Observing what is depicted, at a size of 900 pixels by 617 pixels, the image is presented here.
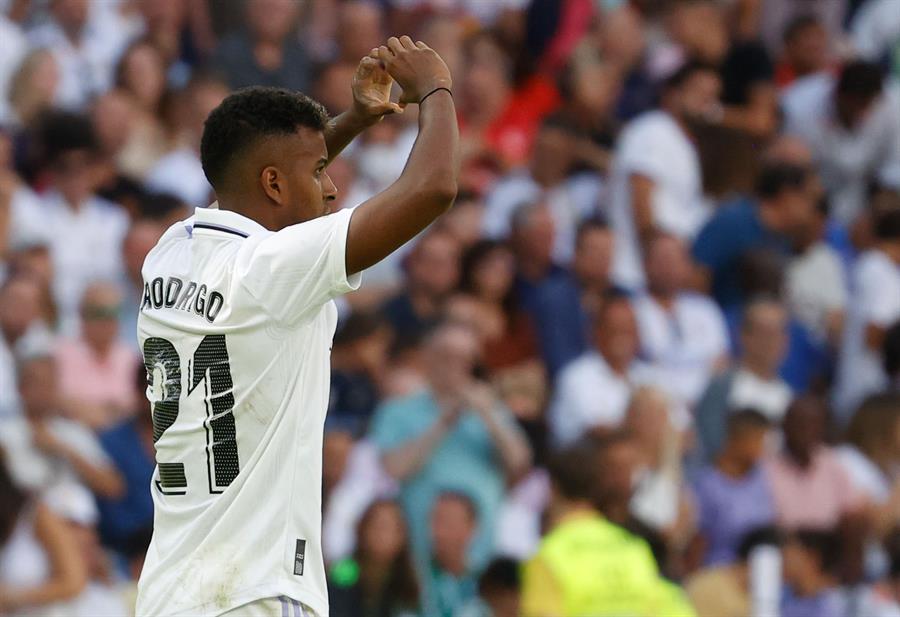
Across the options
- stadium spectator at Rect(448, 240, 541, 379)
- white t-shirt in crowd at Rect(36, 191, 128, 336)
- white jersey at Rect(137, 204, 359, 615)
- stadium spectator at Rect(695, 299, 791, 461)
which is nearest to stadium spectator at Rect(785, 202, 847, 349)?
stadium spectator at Rect(695, 299, 791, 461)

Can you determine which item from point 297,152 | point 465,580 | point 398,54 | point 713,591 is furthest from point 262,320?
point 713,591

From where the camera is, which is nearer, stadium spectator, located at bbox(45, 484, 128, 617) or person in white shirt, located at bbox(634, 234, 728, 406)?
stadium spectator, located at bbox(45, 484, 128, 617)

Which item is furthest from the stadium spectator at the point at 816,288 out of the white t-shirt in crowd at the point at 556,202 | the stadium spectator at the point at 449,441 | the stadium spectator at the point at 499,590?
the stadium spectator at the point at 499,590

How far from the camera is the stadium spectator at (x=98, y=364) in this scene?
27.6 feet

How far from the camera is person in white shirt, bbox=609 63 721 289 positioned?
1080cm

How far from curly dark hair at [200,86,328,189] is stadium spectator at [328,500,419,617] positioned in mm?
4190

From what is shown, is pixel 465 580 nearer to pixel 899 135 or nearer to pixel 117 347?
pixel 117 347

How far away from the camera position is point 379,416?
28.9 ft

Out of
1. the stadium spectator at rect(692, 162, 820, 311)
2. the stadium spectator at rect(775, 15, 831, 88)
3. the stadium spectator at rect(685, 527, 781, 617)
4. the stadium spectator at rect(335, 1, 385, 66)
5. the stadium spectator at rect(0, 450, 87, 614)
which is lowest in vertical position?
the stadium spectator at rect(685, 527, 781, 617)

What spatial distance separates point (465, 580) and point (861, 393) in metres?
3.63

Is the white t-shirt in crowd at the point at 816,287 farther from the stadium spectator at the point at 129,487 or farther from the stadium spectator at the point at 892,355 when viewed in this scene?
the stadium spectator at the point at 129,487

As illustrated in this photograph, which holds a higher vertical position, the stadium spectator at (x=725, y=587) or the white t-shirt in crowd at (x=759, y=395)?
the white t-shirt in crowd at (x=759, y=395)

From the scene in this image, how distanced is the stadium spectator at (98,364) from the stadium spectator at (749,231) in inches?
160

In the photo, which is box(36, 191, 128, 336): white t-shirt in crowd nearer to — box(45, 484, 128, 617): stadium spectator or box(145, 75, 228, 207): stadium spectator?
box(145, 75, 228, 207): stadium spectator
